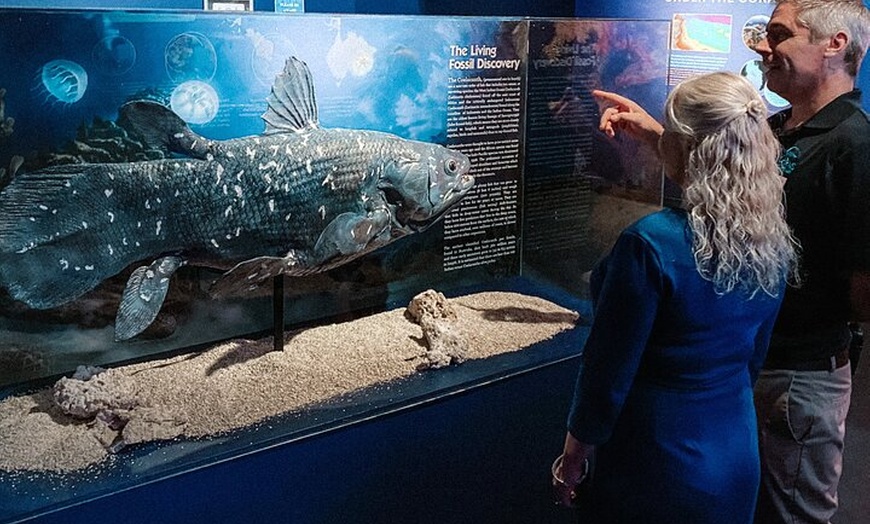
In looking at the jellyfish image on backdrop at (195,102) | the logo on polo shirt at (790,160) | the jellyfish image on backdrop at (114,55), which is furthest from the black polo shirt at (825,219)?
the jellyfish image on backdrop at (114,55)

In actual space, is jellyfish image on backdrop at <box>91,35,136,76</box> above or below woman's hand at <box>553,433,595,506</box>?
above

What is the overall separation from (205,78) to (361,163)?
45 centimetres

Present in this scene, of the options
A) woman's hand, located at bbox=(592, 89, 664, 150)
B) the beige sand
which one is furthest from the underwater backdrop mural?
woman's hand, located at bbox=(592, 89, 664, 150)

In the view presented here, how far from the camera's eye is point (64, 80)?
2.12 meters

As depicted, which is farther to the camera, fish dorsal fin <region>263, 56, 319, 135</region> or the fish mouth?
the fish mouth

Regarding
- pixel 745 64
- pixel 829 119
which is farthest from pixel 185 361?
pixel 745 64

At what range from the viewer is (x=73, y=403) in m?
2.18

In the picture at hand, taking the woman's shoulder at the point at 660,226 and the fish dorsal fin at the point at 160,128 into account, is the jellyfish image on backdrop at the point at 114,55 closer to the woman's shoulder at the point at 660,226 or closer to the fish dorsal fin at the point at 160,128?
the fish dorsal fin at the point at 160,128

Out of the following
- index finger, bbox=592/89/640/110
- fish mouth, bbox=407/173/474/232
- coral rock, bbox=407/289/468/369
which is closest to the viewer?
fish mouth, bbox=407/173/474/232

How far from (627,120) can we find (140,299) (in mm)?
1424

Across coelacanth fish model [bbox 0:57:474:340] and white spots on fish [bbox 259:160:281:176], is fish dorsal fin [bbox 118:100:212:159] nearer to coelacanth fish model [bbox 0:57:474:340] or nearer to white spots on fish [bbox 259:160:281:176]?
coelacanth fish model [bbox 0:57:474:340]

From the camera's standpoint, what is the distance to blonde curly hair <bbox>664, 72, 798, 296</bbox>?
165cm

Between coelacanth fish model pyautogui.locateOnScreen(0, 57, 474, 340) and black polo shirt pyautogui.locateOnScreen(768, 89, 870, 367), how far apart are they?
3.00 feet

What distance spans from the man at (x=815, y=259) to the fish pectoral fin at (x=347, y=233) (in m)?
1.03
